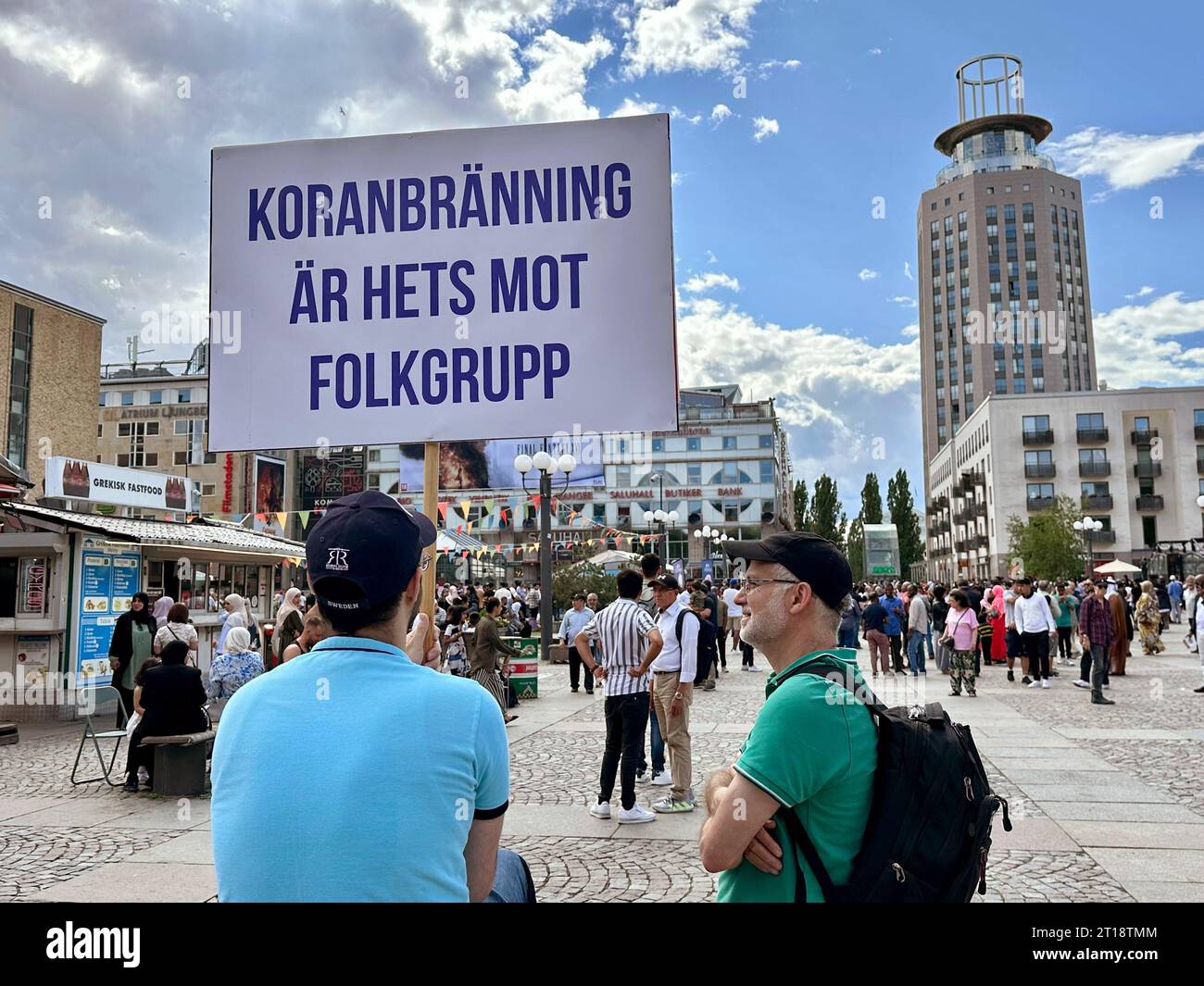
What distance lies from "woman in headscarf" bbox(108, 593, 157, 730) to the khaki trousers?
23.9 ft

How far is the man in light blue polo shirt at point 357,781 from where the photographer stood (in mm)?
1629

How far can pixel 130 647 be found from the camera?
1233cm

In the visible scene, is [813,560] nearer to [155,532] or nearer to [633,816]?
[633,816]

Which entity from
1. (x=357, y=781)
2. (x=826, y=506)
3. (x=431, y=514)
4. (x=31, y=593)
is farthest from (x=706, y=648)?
(x=826, y=506)

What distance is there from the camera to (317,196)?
3.27m

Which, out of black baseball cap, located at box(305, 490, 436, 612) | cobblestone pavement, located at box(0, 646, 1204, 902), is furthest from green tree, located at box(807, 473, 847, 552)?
black baseball cap, located at box(305, 490, 436, 612)

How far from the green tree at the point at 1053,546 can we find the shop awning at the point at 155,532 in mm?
50664

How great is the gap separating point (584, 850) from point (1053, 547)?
59838 mm

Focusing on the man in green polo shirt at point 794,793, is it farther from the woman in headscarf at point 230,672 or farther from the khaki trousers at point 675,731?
the woman in headscarf at point 230,672

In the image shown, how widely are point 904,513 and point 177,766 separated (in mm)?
102488

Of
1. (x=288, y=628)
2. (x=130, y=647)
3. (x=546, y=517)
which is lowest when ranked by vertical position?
(x=130, y=647)
